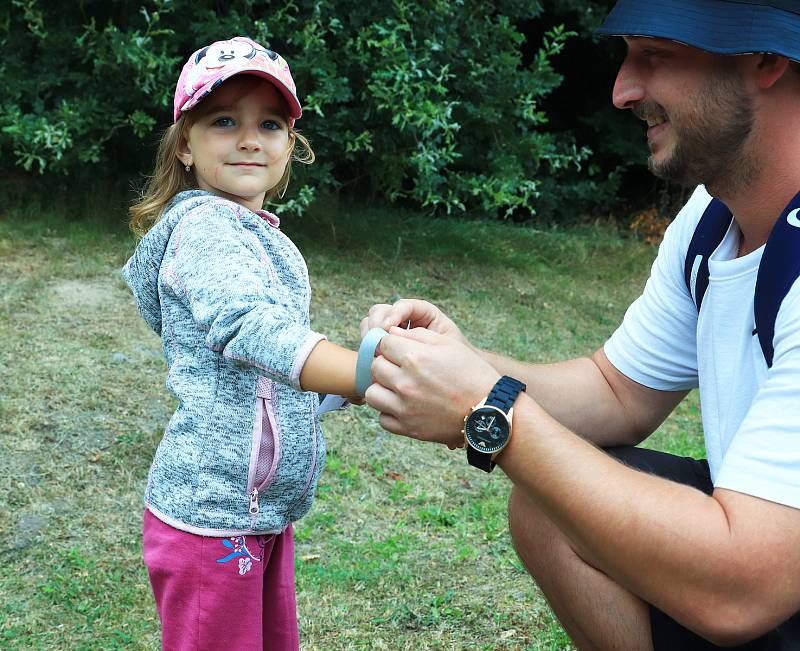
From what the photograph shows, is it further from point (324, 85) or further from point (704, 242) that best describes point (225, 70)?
point (324, 85)

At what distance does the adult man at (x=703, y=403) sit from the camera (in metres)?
1.79

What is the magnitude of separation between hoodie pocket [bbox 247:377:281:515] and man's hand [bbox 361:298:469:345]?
0.28 m

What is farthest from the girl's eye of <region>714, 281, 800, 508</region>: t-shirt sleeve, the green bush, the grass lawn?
the green bush

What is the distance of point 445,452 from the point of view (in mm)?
4625

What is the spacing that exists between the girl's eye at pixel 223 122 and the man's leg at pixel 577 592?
118 cm

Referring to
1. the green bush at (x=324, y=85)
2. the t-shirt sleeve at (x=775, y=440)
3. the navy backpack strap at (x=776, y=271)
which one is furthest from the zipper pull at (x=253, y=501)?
the green bush at (x=324, y=85)

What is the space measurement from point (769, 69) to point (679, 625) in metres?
1.23

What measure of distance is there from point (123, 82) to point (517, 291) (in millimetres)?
3023

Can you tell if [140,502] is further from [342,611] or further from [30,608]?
[342,611]

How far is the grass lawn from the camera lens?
126 inches

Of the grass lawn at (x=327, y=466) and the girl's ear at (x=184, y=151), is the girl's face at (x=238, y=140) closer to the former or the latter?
the girl's ear at (x=184, y=151)

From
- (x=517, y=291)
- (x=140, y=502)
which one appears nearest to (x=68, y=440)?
(x=140, y=502)

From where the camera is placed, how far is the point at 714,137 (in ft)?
7.07

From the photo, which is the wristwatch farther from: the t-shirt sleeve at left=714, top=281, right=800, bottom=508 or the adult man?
the t-shirt sleeve at left=714, top=281, right=800, bottom=508
